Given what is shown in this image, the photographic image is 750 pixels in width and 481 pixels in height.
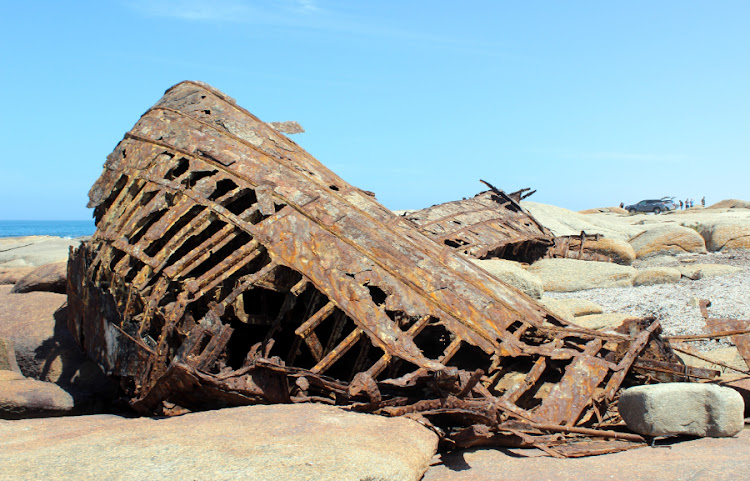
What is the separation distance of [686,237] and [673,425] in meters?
14.2

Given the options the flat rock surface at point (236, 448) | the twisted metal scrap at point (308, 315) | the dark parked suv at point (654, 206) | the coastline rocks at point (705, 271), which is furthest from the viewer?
the dark parked suv at point (654, 206)

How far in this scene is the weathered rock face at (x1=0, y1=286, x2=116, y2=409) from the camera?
18.8 feet

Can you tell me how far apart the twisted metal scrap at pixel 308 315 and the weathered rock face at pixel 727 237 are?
44.2 ft

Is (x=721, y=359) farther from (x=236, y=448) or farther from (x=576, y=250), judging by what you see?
(x=576, y=250)

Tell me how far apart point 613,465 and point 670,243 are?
48.6ft

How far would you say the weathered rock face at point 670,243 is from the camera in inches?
640

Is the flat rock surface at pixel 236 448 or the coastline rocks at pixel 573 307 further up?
the coastline rocks at pixel 573 307

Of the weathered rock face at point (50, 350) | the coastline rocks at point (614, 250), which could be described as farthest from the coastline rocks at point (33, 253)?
the coastline rocks at point (614, 250)

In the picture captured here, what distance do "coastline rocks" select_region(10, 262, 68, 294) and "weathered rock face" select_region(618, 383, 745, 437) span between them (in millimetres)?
7643

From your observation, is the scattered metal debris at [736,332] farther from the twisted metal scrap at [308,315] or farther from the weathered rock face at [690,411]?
the weathered rock face at [690,411]

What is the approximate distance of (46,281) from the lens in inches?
331

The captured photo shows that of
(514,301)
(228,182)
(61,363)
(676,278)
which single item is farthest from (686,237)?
(61,363)

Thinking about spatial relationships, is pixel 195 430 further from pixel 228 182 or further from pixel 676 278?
pixel 676 278

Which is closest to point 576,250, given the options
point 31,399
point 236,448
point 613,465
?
point 613,465
